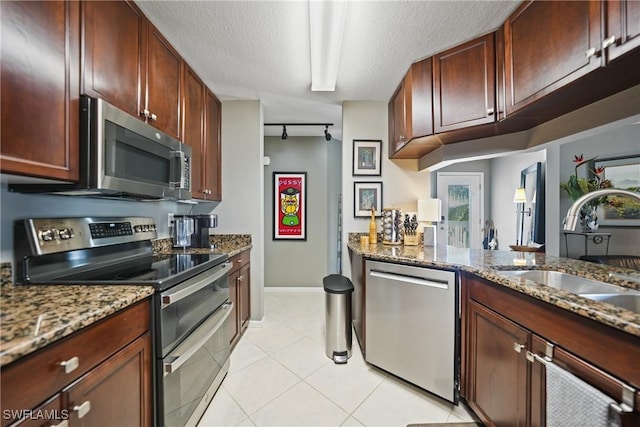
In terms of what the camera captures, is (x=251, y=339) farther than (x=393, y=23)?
Yes

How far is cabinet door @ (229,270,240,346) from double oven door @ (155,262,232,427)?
1.02 feet

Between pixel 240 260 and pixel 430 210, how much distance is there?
186 cm

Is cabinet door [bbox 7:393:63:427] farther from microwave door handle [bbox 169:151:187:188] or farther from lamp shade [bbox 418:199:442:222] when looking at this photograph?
lamp shade [bbox 418:199:442:222]

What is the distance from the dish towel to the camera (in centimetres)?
75

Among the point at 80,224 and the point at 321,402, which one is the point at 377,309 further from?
the point at 80,224

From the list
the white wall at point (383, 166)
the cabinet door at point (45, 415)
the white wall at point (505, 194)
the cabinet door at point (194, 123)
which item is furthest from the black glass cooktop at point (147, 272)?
the white wall at point (505, 194)

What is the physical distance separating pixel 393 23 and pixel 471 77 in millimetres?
657

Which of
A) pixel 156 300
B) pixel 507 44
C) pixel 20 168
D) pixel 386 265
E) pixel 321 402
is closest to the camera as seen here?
pixel 20 168

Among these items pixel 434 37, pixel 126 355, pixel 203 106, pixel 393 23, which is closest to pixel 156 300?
pixel 126 355

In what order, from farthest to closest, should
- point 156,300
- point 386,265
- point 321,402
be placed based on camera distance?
1. point 386,265
2. point 321,402
3. point 156,300

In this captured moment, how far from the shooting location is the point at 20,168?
848mm

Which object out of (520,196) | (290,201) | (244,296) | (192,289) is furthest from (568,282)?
(290,201)

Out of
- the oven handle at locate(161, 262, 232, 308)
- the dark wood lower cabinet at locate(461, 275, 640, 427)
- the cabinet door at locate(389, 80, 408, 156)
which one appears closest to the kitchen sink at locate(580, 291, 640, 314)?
the dark wood lower cabinet at locate(461, 275, 640, 427)

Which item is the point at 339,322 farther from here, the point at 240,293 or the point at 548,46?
the point at 548,46
